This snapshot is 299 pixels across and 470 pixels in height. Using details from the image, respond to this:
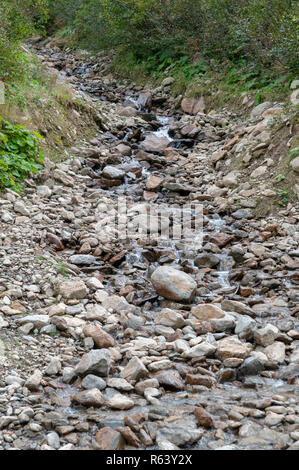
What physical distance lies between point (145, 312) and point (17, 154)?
379 cm

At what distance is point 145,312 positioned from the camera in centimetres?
488

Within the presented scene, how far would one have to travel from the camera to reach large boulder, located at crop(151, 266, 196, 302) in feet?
16.5

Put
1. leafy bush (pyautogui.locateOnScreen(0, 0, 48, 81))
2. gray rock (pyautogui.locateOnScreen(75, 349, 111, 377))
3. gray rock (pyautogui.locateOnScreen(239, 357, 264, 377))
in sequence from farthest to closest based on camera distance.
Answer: leafy bush (pyautogui.locateOnScreen(0, 0, 48, 81)), gray rock (pyautogui.locateOnScreen(239, 357, 264, 377)), gray rock (pyautogui.locateOnScreen(75, 349, 111, 377))

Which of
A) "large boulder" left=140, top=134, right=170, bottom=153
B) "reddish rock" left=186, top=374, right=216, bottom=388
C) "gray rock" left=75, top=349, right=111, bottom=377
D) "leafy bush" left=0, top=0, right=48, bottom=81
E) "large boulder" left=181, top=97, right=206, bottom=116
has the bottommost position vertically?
"reddish rock" left=186, top=374, right=216, bottom=388

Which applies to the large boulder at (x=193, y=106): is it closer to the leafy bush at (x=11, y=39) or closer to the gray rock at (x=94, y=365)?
the leafy bush at (x=11, y=39)

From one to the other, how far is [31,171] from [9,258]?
257 cm

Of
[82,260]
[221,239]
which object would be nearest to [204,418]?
[82,260]

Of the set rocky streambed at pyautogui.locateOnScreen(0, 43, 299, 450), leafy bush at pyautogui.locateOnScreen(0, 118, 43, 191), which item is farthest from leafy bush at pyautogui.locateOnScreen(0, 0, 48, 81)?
rocky streambed at pyautogui.locateOnScreen(0, 43, 299, 450)

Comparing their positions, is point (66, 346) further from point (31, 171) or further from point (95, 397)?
point (31, 171)

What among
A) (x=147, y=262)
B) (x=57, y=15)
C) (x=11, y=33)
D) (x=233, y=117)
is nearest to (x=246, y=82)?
(x=233, y=117)

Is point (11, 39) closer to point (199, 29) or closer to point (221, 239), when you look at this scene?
point (221, 239)

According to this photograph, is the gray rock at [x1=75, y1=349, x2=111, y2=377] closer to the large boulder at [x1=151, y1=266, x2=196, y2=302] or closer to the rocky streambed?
the rocky streambed

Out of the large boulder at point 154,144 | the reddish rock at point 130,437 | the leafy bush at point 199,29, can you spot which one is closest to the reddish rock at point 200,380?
the reddish rock at point 130,437

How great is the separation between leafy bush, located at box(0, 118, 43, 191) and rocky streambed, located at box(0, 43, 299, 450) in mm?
209
